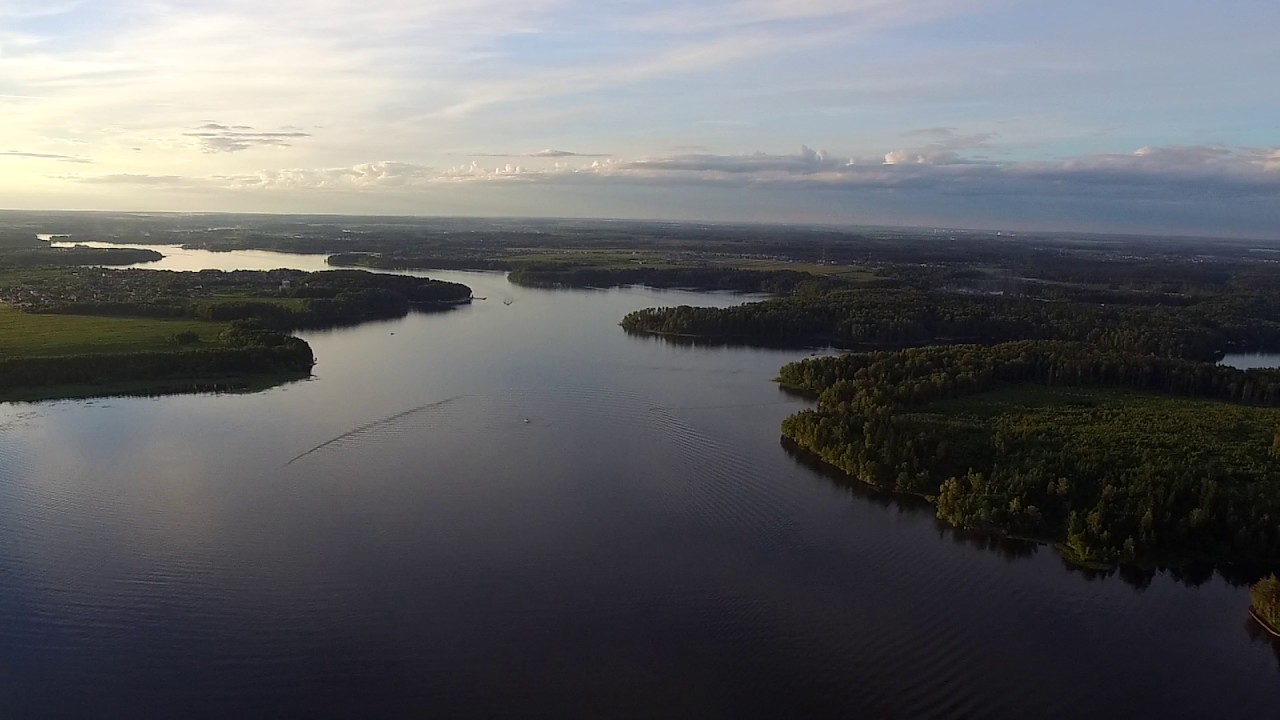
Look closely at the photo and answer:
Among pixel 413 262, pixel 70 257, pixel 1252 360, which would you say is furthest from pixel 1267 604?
pixel 70 257

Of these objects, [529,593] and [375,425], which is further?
[375,425]

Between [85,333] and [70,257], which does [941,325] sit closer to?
[85,333]

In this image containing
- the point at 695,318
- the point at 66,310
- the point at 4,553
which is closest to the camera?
the point at 4,553

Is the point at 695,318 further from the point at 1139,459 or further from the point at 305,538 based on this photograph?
the point at 305,538

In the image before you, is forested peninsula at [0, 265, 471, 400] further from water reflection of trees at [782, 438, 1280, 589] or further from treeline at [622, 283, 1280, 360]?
water reflection of trees at [782, 438, 1280, 589]

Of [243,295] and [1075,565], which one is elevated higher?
[243,295]

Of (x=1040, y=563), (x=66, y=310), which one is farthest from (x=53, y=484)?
(x=66, y=310)

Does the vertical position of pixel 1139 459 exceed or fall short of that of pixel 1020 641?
it exceeds it
